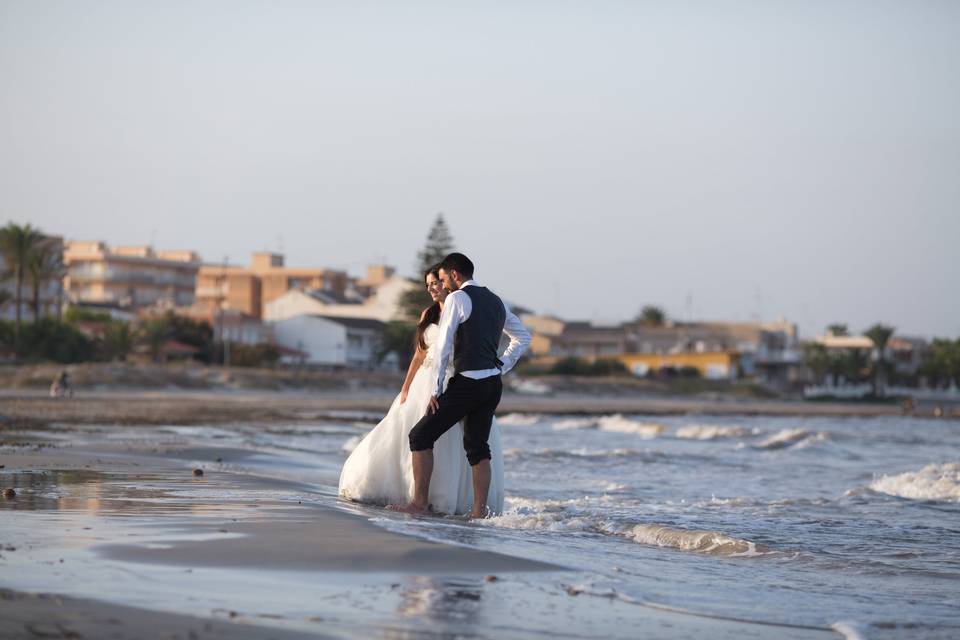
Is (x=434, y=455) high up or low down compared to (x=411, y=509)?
up

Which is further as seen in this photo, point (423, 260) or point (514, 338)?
point (423, 260)

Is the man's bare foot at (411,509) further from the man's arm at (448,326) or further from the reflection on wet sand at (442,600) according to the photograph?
the reflection on wet sand at (442,600)

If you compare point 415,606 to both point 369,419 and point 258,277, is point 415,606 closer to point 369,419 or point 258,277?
point 369,419

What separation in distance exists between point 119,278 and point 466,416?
10438cm

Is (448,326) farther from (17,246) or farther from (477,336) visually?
(17,246)

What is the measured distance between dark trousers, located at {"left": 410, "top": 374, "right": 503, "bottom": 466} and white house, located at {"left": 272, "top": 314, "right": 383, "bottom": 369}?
74895mm

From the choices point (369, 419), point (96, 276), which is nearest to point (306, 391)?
point (369, 419)

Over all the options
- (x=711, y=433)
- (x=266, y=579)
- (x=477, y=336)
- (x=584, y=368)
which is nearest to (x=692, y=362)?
(x=584, y=368)

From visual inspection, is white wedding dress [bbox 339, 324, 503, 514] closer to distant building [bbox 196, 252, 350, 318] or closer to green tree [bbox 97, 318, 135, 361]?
green tree [bbox 97, 318, 135, 361]

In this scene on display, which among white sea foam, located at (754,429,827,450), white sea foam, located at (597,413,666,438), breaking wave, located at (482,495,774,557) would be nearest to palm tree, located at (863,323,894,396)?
white sea foam, located at (597,413,666,438)

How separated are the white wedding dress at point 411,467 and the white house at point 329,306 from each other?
85600 millimetres

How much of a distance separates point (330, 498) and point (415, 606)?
13.4 feet

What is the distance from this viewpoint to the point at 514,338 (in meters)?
8.41

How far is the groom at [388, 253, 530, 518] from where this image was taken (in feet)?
26.0
